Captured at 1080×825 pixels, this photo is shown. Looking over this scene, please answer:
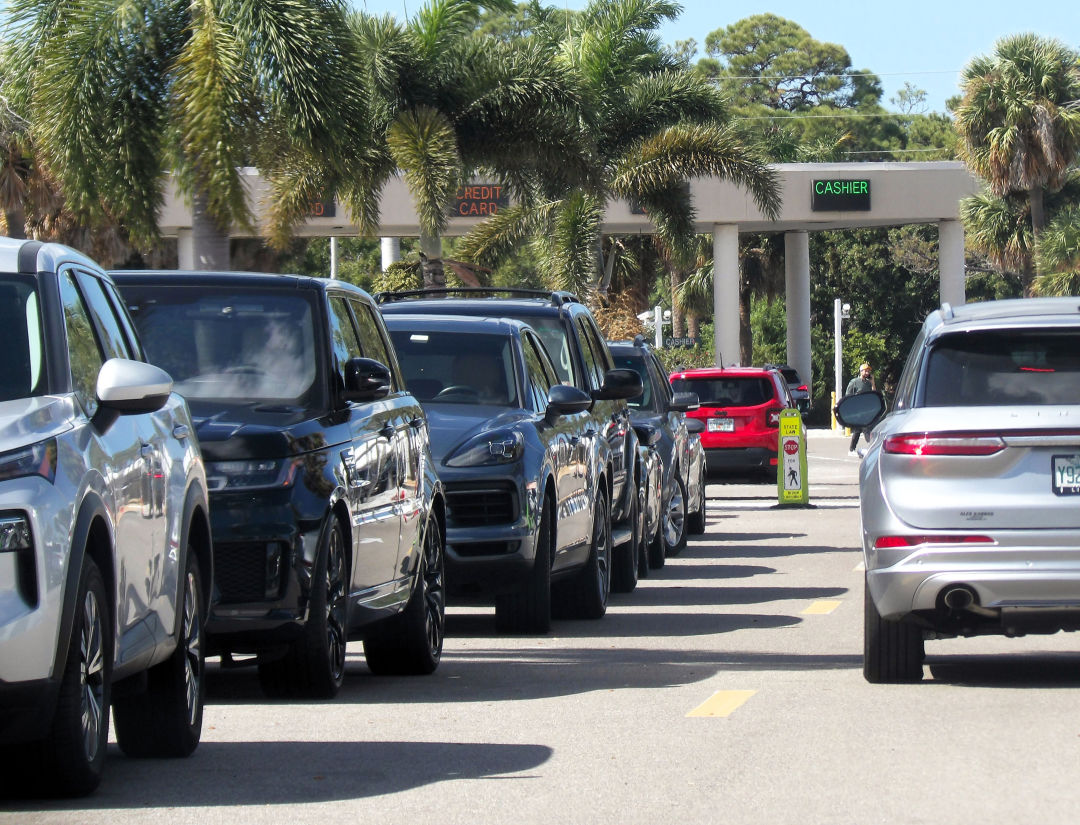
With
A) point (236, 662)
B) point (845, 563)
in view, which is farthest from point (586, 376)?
point (236, 662)

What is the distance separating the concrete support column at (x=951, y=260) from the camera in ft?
148

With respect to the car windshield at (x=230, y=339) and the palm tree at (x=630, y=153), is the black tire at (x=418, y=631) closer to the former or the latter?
the car windshield at (x=230, y=339)

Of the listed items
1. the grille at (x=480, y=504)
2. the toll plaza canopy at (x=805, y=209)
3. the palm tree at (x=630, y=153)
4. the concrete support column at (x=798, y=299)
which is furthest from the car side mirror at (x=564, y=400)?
the concrete support column at (x=798, y=299)

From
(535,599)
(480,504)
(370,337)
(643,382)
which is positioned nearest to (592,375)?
(535,599)

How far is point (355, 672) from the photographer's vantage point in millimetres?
10414

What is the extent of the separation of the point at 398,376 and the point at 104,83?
817cm

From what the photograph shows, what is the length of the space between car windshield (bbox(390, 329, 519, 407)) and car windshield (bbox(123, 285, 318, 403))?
2.93 m

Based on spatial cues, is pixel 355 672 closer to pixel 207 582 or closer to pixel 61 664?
pixel 207 582

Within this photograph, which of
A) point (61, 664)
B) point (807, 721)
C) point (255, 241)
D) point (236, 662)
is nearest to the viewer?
point (61, 664)

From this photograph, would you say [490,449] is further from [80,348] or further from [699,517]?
[699,517]

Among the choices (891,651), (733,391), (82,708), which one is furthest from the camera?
(733,391)

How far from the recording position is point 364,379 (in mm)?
9125

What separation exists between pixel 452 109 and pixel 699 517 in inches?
365

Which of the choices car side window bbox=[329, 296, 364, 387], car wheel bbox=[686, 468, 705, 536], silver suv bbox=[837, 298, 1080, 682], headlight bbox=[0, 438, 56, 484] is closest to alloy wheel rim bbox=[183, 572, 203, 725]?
headlight bbox=[0, 438, 56, 484]
